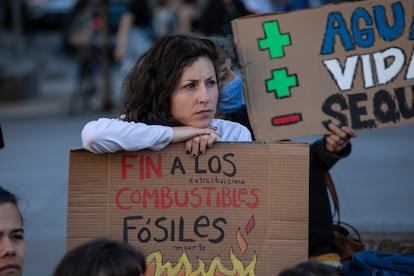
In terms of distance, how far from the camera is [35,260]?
6.99 m

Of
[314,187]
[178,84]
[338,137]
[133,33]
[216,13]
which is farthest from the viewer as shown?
[133,33]

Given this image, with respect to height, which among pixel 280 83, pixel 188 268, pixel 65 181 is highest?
pixel 280 83

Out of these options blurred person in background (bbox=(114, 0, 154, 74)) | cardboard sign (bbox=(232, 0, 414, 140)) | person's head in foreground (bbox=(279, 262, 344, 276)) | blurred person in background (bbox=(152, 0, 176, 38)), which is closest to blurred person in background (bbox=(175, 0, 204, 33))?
blurred person in background (bbox=(152, 0, 176, 38))

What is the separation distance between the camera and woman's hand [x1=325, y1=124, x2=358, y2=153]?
4.36m

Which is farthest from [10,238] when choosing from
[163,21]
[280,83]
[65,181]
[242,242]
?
[163,21]

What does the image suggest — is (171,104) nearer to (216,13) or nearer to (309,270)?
(309,270)

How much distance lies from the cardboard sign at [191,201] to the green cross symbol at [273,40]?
29.4 inches

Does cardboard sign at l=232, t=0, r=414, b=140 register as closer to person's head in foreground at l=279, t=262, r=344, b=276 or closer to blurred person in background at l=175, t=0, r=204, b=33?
person's head in foreground at l=279, t=262, r=344, b=276

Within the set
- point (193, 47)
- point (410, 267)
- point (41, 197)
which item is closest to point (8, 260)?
→ point (193, 47)

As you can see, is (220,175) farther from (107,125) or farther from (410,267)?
(410,267)

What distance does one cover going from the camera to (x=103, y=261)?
264 centimetres

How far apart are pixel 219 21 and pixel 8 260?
7242 mm

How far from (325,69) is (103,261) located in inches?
80.4

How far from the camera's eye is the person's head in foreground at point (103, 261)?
2.62m
